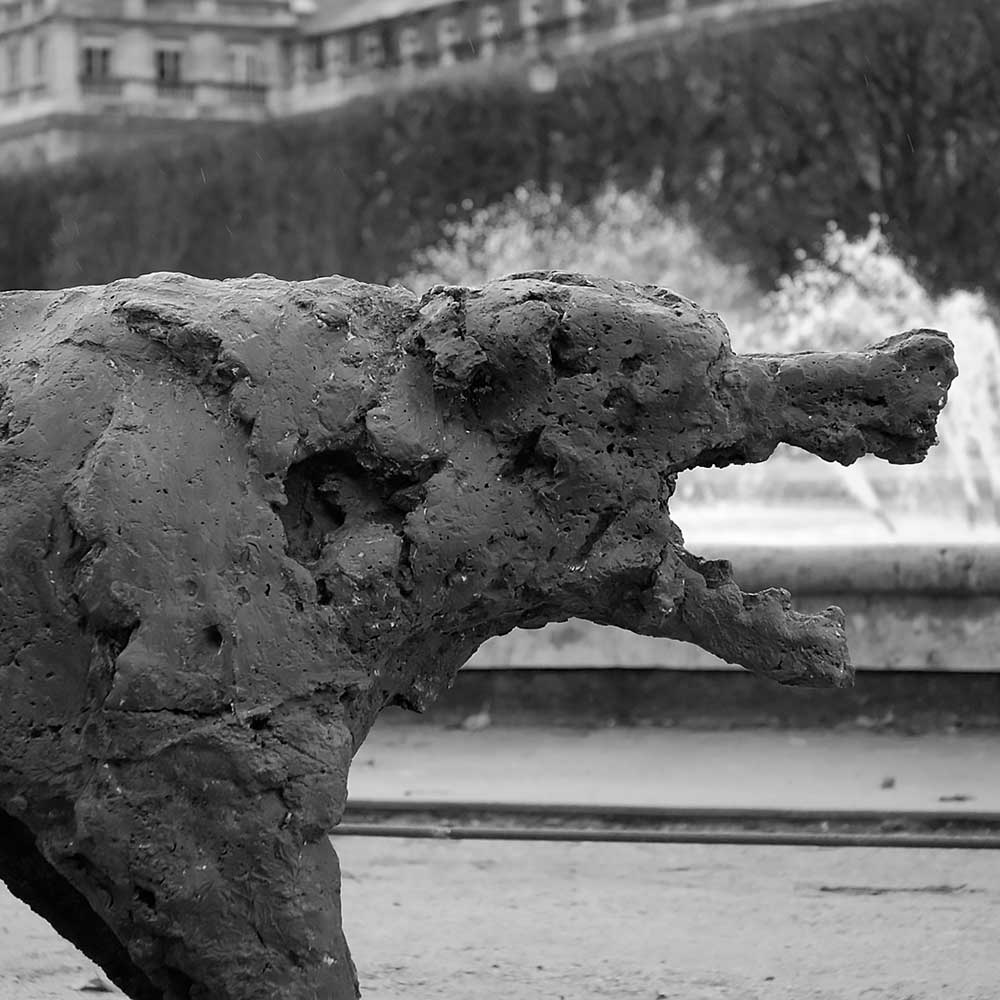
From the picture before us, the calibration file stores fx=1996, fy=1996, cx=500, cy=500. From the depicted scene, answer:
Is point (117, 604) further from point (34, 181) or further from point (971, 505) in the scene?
point (34, 181)

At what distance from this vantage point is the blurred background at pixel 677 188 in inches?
960

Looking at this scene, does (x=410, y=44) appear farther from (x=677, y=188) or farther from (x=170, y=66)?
(x=677, y=188)

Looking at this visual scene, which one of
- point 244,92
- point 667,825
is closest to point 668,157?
point 667,825

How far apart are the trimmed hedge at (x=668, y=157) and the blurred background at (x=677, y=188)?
0.11 feet

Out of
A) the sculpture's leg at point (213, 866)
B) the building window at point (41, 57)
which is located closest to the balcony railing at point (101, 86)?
the building window at point (41, 57)

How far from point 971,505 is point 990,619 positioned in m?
5.94

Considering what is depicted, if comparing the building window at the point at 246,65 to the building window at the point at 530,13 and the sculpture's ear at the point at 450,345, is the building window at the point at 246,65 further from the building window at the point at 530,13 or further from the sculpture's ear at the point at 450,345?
the sculpture's ear at the point at 450,345

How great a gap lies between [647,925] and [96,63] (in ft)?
172

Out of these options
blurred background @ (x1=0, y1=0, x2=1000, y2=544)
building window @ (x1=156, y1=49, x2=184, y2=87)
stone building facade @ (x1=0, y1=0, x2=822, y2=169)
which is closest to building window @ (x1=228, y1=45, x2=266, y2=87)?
stone building facade @ (x1=0, y1=0, x2=822, y2=169)

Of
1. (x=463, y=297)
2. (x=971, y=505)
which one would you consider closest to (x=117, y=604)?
(x=463, y=297)

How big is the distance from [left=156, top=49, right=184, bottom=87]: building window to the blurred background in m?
17.0

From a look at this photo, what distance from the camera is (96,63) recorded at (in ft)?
179

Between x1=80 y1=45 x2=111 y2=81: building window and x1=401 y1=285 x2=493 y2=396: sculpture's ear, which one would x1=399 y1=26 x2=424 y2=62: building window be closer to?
x1=80 y1=45 x2=111 y2=81: building window

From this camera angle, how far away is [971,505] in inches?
531
